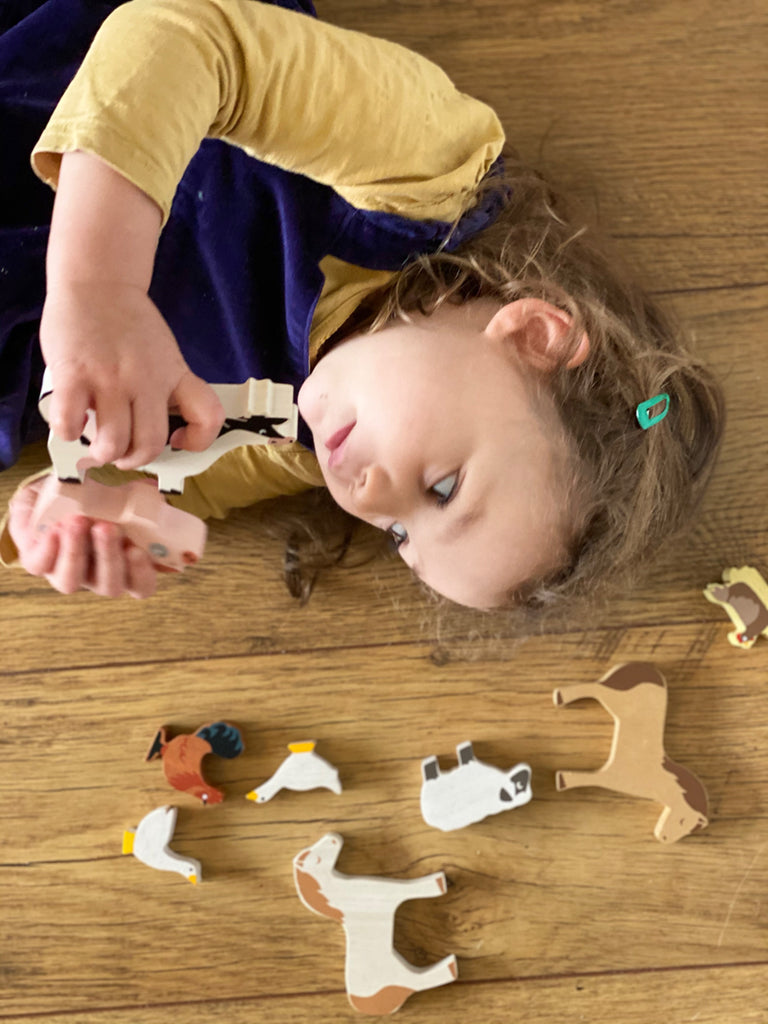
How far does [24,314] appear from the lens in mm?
757

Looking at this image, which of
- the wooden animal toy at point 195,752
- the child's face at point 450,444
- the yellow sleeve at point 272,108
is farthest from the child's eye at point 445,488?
the wooden animal toy at point 195,752

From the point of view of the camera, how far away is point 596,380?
646mm

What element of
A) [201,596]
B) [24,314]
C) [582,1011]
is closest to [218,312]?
[24,314]

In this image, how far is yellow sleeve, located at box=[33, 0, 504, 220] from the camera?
56 cm

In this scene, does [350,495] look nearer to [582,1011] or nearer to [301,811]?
[301,811]

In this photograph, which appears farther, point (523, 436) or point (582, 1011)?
point (582, 1011)

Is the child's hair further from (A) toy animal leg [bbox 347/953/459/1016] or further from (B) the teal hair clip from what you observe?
(A) toy animal leg [bbox 347/953/459/1016]

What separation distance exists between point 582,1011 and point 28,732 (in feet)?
1.87

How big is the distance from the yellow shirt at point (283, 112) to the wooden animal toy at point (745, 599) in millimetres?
425

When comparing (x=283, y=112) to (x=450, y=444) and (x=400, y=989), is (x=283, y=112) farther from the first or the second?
(x=400, y=989)

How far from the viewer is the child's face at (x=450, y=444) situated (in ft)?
2.00

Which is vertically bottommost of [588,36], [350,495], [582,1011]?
[582,1011]

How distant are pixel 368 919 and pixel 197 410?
0.50 metres

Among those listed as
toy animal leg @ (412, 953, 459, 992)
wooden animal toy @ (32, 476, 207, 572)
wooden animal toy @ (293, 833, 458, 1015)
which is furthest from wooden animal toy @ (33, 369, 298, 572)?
toy animal leg @ (412, 953, 459, 992)
